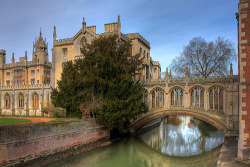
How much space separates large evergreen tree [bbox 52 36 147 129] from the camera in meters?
17.1

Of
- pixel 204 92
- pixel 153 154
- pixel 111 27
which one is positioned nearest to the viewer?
pixel 153 154

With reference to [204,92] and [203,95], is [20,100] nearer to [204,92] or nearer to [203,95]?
[203,95]

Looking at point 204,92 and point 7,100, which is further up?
point 204,92

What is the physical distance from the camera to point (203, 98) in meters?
20.4

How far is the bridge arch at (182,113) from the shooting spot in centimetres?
1820

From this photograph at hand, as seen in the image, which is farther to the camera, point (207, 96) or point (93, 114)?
point (207, 96)

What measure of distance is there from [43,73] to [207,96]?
27.5 m

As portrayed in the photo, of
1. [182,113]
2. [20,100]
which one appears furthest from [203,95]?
[20,100]

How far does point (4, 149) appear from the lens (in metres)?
10.6

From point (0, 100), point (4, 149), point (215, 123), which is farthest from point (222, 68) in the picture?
point (0, 100)

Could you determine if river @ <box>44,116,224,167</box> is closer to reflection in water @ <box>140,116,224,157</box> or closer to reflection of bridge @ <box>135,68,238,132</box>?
reflection in water @ <box>140,116,224,157</box>

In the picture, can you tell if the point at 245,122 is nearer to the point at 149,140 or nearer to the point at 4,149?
the point at 4,149

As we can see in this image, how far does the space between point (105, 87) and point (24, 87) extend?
18.5 metres

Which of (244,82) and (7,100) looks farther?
(7,100)
